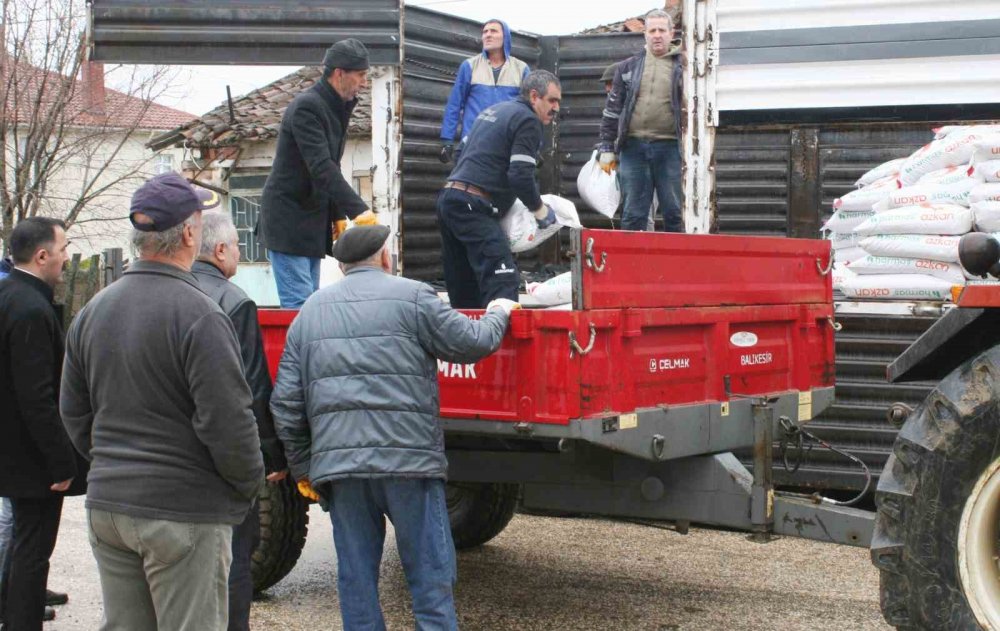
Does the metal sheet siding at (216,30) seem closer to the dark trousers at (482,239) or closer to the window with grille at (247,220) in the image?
the dark trousers at (482,239)

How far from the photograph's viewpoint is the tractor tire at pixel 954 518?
11.9 feet

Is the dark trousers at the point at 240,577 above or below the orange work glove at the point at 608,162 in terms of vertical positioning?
below

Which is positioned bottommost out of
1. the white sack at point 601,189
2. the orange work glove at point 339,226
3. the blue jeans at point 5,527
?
the blue jeans at point 5,527

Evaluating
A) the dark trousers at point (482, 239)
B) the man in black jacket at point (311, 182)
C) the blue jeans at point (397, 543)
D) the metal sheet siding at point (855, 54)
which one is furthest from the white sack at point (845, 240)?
the blue jeans at point (397, 543)

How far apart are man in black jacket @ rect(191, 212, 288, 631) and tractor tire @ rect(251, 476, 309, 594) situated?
1089mm

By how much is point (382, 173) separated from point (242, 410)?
4.46 meters

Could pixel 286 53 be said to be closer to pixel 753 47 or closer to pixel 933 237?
pixel 753 47

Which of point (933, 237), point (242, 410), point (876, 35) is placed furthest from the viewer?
point (876, 35)

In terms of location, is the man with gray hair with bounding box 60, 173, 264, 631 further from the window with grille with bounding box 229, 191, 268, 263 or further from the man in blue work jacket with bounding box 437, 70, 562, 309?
the window with grille with bounding box 229, 191, 268, 263

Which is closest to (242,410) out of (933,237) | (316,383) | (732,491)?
(316,383)

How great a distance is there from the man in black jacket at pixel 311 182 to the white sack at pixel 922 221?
2935mm

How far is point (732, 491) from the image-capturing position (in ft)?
15.8

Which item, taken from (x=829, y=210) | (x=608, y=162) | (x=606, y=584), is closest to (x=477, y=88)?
(x=608, y=162)

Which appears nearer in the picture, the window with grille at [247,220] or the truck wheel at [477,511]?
the truck wheel at [477,511]
